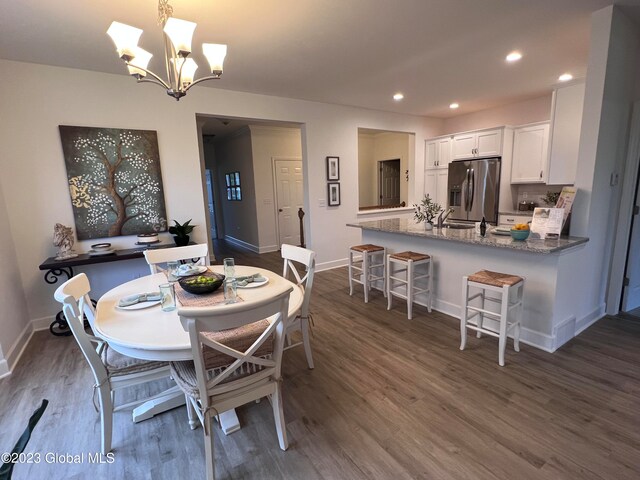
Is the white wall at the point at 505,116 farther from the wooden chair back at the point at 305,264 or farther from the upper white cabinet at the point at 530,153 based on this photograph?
the wooden chair back at the point at 305,264

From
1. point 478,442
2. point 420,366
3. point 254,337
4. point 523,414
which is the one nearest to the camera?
→ point 254,337

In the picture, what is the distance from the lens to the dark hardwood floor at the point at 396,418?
1.59m

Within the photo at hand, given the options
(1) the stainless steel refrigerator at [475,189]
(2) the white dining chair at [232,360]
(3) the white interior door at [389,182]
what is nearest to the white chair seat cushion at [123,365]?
(2) the white dining chair at [232,360]

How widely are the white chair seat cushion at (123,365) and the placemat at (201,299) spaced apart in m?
0.37

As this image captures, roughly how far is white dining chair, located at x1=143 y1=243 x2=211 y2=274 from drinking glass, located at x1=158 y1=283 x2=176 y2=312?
94 cm

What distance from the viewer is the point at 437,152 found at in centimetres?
599

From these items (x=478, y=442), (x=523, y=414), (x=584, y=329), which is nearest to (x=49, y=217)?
(x=478, y=442)

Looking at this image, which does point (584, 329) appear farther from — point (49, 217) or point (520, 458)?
point (49, 217)

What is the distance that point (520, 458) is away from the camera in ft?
5.24

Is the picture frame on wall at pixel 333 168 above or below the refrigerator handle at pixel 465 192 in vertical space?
above

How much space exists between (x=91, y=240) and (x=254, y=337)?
9.41ft

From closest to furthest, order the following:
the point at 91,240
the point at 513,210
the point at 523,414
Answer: the point at 523,414
the point at 91,240
the point at 513,210

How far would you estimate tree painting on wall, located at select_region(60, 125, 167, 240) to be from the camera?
324cm

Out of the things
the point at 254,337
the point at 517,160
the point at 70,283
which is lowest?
the point at 254,337
